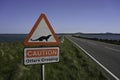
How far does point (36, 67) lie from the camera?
830 centimetres

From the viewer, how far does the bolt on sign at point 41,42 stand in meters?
3.92

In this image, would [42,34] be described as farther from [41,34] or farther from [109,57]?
[109,57]

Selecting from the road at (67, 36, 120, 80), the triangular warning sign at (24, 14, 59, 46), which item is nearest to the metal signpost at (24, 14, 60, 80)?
the triangular warning sign at (24, 14, 59, 46)

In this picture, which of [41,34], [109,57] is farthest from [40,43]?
[109,57]

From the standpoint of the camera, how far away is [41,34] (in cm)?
396

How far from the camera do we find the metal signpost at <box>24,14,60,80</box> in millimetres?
3924

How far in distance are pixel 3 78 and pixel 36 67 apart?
73.2 inches

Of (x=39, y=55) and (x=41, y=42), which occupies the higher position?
(x=41, y=42)

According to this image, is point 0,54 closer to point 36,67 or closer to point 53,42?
point 36,67

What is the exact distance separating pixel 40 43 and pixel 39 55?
286 mm

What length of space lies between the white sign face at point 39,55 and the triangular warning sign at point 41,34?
144mm

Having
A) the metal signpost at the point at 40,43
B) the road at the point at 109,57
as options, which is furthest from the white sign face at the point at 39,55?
the road at the point at 109,57

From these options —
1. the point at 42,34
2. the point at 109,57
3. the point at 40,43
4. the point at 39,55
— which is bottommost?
the point at 109,57

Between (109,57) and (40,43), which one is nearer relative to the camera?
(40,43)
